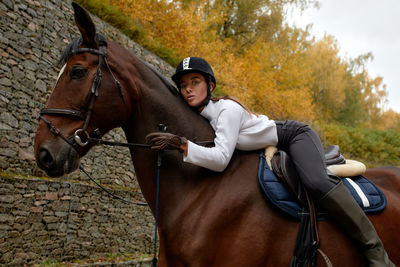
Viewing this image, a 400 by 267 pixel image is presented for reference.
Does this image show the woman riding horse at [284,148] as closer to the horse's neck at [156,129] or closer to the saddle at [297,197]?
the saddle at [297,197]

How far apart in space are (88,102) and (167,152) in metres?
0.73

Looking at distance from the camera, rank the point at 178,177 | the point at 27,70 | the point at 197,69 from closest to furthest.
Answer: the point at 178,177 → the point at 197,69 → the point at 27,70

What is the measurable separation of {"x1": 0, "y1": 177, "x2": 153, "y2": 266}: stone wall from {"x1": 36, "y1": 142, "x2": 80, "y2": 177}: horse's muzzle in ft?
15.7

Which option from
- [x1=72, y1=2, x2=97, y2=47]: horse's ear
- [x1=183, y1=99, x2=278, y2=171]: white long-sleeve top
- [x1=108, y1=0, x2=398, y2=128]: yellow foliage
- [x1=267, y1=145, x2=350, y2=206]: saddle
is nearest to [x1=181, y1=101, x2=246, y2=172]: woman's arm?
[x1=183, y1=99, x2=278, y2=171]: white long-sleeve top

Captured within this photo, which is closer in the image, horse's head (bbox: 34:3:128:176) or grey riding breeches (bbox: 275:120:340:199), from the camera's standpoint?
horse's head (bbox: 34:3:128:176)

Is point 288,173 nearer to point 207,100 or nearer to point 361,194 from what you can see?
point 361,194

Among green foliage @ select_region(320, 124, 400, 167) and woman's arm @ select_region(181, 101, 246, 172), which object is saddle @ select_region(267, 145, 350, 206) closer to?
woman's arm @ select_region(181, 101, 246, 172)

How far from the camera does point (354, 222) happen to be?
236 cm

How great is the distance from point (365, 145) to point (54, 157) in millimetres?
22241

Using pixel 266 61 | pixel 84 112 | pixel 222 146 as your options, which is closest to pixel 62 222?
pixel 84 112

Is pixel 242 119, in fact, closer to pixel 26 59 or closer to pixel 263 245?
pixel 263 245

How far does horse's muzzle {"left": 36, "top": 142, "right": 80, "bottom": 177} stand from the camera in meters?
2.14

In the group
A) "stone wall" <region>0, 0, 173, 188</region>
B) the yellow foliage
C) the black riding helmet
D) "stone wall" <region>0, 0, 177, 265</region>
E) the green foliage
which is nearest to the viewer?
the black riding helmet

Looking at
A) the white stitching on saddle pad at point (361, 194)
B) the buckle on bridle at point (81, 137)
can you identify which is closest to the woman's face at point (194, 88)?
the buckle on bridle at point (81, 137)
